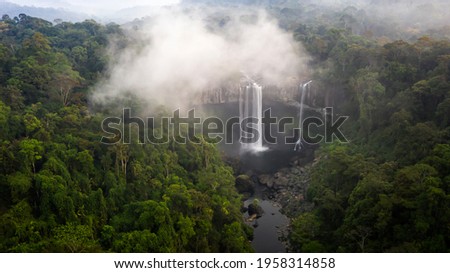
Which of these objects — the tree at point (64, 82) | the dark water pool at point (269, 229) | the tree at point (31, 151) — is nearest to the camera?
the tree at point (31, 151)

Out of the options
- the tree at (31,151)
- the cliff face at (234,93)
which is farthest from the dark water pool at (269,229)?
the cliff face at (234,93)

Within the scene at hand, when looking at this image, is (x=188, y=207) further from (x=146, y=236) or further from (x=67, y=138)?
(x=67, y=138)

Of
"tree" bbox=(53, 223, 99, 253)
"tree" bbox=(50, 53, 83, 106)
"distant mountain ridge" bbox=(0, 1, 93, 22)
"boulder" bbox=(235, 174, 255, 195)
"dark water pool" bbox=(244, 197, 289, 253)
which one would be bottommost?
"dark water pool" bbox=(244, 197, 289, 253)

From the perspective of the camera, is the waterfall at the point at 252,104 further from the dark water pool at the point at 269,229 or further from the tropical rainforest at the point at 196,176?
the dark water pool at the point at 269,229

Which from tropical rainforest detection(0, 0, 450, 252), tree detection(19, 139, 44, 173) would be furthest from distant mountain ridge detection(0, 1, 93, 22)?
tree detection(19, 139, 44, 173)

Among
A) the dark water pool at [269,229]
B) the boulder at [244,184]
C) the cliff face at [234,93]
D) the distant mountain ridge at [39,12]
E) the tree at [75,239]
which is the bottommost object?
the dark water pool at [269,229]

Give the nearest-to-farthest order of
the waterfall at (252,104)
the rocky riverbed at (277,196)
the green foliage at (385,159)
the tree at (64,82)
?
1. the green foliage at (385,159)
2. the rocky riverbed at (277,196)
3. the tree at (64,82)
4. the waterfall at (252,104)

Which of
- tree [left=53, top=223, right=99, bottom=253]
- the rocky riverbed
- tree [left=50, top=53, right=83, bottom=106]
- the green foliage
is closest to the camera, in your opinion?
tree [left=53, top=223, right=99, bottom=253]

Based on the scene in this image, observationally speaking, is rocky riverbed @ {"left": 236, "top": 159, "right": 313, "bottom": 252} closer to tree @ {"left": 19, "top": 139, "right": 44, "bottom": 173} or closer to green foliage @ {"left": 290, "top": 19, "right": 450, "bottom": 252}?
green foliage @ {"left": 290, "top": 19, "right": 450, "bottom": 252}

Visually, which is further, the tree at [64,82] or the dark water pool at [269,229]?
the tree at [64,82]
